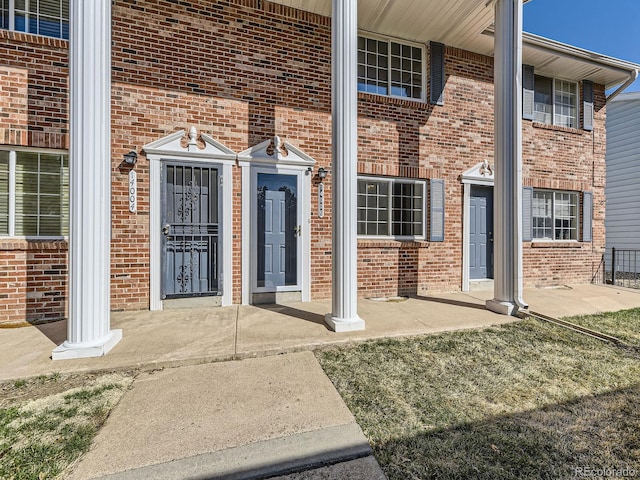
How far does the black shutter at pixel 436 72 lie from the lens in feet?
18.6

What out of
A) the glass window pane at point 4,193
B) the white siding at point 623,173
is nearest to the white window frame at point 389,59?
the glass window pane at point 4,193

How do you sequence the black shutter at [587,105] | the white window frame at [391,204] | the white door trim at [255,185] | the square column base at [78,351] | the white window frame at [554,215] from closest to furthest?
the square column base at [78,351]
the white door trim at [255,185]
the white window frame at [391,204]
the white window frame at [554,215]
the black shutter at [587,105]

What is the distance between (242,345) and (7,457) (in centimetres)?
175

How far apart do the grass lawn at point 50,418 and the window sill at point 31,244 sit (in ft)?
7.10

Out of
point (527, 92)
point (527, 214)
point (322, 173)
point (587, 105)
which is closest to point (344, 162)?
point (322, 173)

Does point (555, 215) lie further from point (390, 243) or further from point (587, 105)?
point (390, 243)

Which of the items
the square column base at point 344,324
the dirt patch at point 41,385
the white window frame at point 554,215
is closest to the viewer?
the dirt patch at point 41,385

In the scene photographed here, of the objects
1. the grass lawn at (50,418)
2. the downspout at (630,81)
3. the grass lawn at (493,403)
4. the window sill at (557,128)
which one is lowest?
the grass lawn at (493,403)

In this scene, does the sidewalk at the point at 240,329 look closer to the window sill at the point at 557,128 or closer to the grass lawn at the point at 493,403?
the grass lawn at the point at 493,403

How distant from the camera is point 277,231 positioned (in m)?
4.91

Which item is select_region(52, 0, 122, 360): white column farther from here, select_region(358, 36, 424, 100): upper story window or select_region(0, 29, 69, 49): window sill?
select_region(358, 36, 424, 100): upper story window

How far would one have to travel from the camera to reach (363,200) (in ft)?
18.1

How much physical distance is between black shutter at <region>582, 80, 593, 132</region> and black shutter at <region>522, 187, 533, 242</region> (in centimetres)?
244

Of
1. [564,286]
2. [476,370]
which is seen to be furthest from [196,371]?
[564,286]
